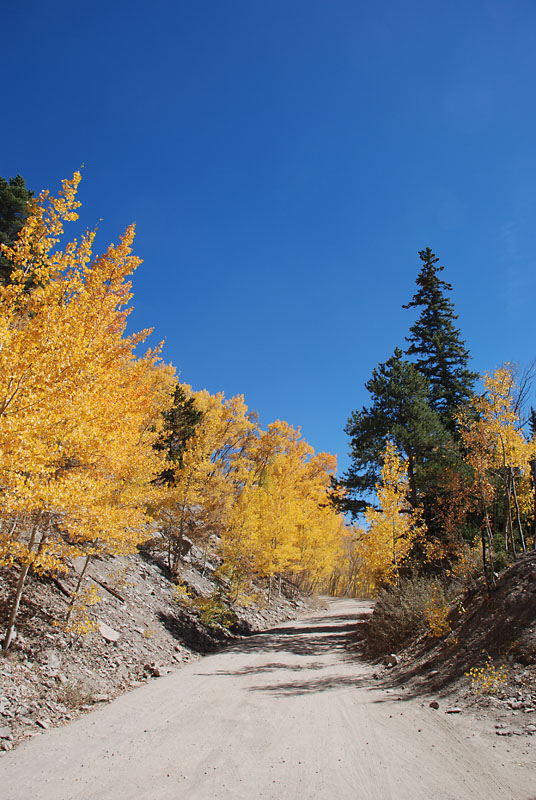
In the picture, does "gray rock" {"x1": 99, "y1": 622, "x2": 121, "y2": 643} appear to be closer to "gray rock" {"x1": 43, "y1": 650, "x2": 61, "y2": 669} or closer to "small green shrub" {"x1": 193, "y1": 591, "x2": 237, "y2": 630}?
"gray rock" {"x1": 43, "y1": 650, "x2": 61, "y2": 669}

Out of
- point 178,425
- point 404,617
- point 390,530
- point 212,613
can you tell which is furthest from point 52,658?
point 178,425

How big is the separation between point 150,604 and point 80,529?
8080 millimetres

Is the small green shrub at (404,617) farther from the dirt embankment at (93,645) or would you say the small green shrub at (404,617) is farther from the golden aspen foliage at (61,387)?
the golden aspen foliage at (61,387)

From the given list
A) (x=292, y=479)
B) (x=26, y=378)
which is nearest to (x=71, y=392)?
(x=26, y=378)

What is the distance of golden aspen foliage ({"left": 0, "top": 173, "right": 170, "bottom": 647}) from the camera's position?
5.34 m

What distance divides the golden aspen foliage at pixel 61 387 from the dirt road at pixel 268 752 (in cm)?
253

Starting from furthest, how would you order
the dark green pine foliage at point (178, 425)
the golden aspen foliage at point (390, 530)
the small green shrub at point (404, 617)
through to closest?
the dark green pine foliage at point (178, 425), the golden aspen foliage at point (390, 530), the small green shrub at point (404, 617)

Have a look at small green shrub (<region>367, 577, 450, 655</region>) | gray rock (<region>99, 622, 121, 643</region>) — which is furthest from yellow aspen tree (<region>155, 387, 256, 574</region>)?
small green shrub (<region>367, 577, 450, 655</region>)

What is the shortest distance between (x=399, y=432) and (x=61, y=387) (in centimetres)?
1373

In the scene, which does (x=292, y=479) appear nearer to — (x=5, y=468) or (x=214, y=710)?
Answer: (x=214, y=710)

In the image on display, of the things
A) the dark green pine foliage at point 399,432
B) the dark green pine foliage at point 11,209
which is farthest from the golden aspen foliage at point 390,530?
the dark green pine foliage at point 11,209

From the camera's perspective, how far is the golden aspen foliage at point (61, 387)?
534 cm

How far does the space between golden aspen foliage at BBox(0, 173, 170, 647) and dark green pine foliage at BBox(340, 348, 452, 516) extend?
11.5 m

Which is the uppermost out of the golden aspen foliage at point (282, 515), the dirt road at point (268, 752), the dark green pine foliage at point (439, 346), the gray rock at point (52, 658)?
the dark green pine foliage at point (439, 346)
